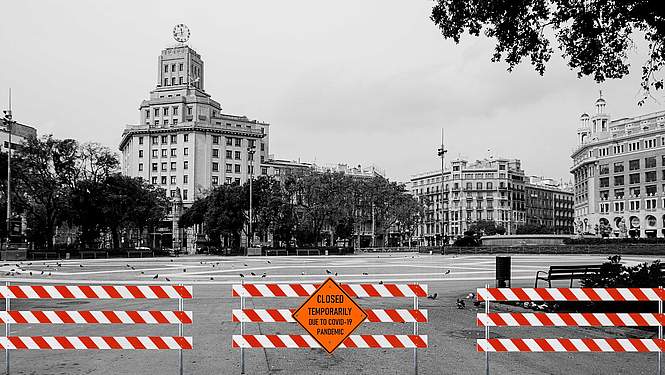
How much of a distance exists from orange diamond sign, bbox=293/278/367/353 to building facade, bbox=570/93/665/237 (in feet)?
353

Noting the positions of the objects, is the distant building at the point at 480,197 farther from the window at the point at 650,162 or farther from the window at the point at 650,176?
the window at the point at 650,162

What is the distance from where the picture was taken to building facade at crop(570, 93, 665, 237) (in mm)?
113875

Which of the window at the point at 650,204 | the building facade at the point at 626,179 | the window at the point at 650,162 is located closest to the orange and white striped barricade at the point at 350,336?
the building facade at the point at 626,179

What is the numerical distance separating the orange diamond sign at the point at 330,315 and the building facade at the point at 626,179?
107721 millimetres

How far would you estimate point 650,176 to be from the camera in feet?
379

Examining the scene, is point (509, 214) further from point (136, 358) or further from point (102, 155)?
point (136, 358)

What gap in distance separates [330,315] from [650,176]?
403 feet

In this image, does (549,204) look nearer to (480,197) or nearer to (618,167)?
(480,197)

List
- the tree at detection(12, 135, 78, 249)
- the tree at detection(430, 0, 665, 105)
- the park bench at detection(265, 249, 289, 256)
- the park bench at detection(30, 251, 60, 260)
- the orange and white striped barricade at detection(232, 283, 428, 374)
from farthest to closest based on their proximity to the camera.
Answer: the park bench at detection(265, 249, 289, 256) < the tree at detection(12, 135, 78, 249) < the park bench at detection(30, 251, 60, 260) < the tree at detection(430, 0, 665, 105) < the orange and white striped barricade at detection(232, 283, 428, 374)

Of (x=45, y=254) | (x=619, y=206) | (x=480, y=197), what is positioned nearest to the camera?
(x=45, y=254)

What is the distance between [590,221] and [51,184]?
107478 millimetres

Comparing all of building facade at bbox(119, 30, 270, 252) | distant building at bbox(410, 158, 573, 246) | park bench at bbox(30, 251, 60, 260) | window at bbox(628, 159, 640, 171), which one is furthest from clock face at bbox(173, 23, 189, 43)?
window at bbox(628, 159, 640, 171)

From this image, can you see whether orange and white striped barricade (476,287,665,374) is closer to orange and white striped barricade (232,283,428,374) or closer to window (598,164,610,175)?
orange and white striped barricade (232,283,428,374)

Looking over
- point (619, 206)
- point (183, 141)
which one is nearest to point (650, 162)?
point (619, 206)
